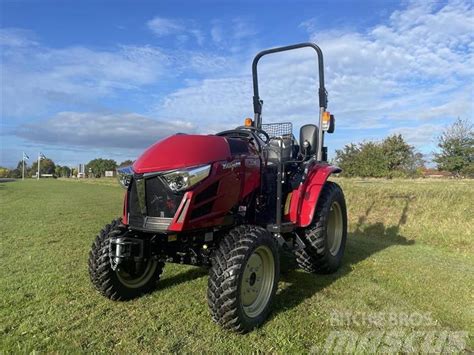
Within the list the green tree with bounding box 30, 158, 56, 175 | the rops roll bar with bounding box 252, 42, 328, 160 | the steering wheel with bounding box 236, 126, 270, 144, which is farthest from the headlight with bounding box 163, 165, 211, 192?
the green tree with bounding box 30, 158, 56, 175

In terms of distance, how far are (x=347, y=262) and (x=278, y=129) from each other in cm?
241

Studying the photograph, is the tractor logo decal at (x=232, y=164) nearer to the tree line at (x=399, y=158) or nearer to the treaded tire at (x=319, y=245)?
the treaded tire at (x=319, y=245)

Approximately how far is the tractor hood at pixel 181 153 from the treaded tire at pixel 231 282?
786 millimetres

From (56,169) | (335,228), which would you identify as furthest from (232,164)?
(56,169)

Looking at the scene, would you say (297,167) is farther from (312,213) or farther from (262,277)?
(262,277)

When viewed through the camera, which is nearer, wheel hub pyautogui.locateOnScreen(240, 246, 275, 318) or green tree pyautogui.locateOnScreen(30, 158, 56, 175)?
wheel hub pyautogui.locateOnScreen(240, 246, 275, 318)

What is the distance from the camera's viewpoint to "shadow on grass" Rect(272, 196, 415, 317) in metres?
4.85

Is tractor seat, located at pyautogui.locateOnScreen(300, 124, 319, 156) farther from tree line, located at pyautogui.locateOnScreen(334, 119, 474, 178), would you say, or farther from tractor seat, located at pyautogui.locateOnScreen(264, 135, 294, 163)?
tree line, located at pyautogui.locateOnScreen(334, 119, 474, 178)

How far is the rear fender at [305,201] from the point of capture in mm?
5285

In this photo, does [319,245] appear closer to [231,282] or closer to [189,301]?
[189,301]

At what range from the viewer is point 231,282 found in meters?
3.75

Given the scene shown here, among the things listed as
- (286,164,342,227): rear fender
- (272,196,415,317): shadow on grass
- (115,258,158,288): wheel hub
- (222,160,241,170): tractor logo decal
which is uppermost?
(222,160,241,170): tractor logo decal

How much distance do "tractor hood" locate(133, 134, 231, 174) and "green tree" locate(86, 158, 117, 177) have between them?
337 ft

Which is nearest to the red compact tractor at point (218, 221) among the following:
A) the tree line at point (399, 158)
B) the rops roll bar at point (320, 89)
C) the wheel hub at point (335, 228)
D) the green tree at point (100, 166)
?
the rops roll bar at point (320, 89)
